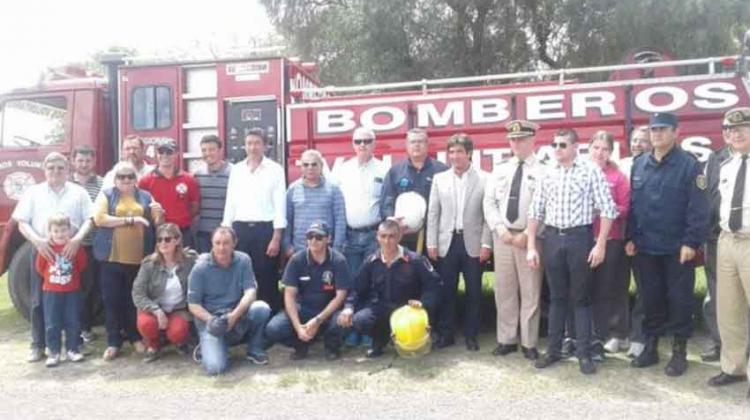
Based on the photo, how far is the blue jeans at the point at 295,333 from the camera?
5949mm

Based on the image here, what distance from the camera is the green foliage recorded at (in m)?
13.5

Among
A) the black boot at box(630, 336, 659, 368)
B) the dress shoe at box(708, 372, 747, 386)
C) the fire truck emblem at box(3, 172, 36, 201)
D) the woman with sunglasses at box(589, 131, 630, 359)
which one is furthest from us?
the fire truck emblem at box(3, 172, 36, 201)

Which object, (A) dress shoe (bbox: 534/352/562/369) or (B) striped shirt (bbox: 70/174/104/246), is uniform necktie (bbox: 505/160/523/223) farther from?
(B) striped shirt (bbox: 70/174/104/246)

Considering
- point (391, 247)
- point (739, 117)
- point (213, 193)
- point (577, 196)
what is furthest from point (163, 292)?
point (739, 117)

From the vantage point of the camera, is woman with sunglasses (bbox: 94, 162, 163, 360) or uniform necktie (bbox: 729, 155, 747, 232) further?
woman with sunglasses (bbox: 94, 162, 163, 360)

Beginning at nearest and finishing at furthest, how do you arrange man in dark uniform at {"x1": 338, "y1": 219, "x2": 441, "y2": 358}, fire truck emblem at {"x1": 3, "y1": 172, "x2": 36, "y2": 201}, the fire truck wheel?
man in dark uniform at {"x1": 338, "y1": 219, "x2": 441, "y2": 358}, the fire truck wheel, fire truck emblem at {"x1": 3, "y1": 172, "x2": 36, "y2": 201}

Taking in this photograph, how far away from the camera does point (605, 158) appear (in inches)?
224

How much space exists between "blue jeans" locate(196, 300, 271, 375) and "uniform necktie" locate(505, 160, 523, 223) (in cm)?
212

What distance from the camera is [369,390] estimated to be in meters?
5.20

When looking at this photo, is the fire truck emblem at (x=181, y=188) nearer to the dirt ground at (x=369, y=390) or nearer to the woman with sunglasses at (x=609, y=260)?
the dirt ground at (x=369, y=390)

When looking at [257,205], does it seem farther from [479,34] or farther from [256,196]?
[479,34]

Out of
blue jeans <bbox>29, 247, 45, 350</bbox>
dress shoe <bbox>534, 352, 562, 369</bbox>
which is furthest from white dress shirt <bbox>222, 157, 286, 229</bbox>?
dress shoe <bbox>534, 352, 562, 369</bbox>

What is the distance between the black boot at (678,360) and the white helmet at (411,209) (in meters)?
2.18

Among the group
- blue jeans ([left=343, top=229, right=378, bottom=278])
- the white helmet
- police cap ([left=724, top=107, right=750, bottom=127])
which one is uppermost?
police cap ([left=724, top=107, right=750, bottom=127])
